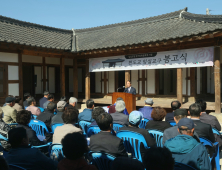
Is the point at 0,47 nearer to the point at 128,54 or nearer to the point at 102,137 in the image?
the point at 128,54

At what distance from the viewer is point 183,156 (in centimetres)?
197

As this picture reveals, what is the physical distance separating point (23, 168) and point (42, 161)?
0.23 meters

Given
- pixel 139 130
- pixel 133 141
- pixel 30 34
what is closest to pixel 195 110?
pixel 139 130

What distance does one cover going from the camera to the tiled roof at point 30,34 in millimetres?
8022

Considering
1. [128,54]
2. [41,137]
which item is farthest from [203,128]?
[128,54]

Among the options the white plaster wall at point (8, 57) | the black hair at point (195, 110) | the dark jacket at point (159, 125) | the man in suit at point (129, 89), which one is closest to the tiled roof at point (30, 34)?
the white plaster wall at point (8, 57)

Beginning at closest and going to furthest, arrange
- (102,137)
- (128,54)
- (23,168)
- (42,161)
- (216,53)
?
(23,168)
(42,161)
(102,137)
(216,53)
(128,54)

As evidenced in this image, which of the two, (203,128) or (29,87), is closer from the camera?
(203,128)

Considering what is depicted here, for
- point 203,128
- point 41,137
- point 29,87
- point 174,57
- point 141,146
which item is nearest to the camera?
point 141,146

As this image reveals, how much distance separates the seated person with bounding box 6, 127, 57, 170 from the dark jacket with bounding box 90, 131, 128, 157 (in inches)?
21.4

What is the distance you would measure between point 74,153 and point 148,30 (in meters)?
8.20

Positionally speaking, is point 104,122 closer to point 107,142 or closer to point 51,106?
point 107,142

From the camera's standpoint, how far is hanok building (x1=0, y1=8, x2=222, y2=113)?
666cm

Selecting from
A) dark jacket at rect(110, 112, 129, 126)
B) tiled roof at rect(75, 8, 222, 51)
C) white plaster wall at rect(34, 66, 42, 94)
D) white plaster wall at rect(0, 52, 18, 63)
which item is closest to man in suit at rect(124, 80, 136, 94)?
tiled roof at rect(75, 8, 222, 51)
